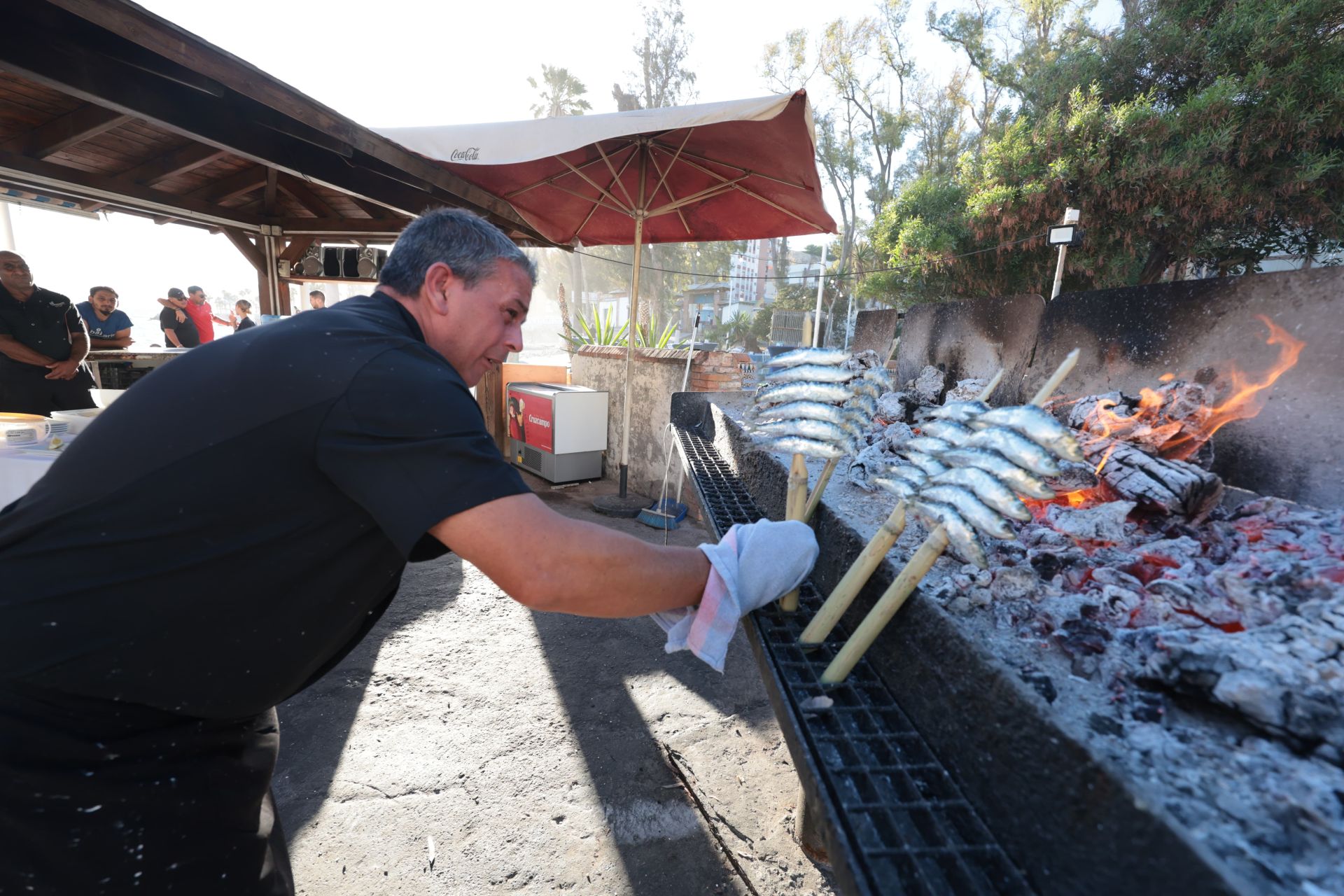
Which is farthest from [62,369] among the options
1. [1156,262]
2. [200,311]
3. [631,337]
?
[1156,262]

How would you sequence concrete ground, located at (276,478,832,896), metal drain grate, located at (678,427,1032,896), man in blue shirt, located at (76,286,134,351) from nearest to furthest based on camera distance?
metal drain grate, located at (678,427,1032,896) → concrete ground, located at (276,478,832,896) → man in blue shirt, located at (76,286,134,351)

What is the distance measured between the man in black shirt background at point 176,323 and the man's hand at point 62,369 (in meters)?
4.41

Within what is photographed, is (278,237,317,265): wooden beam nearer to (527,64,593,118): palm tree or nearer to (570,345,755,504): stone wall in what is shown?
(570,345,755,504): stone wall

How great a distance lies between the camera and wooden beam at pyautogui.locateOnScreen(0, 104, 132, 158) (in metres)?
4.55

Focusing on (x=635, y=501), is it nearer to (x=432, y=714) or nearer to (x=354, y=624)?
(x=432, y=714)

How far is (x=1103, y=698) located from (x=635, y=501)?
5899 millimetres

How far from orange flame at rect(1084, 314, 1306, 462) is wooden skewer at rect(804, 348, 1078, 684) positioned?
1.17 metres

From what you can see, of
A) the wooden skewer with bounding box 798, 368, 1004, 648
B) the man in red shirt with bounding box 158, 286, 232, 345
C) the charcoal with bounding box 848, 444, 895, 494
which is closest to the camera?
the wooden skewer with bounding box 798, 368, 1004, 648

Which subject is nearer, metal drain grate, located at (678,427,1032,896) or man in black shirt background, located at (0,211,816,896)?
metal drain grate, located at (678,427,1032,896)

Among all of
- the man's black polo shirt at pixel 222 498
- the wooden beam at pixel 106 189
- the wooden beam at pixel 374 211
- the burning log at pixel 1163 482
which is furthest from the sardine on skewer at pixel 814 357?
the wooden beam at pixel 374 211

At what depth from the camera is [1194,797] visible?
0.82 metres

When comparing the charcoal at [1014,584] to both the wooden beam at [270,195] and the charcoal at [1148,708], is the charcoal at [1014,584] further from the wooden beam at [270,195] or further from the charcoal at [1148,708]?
the wooden beam at [270,195]

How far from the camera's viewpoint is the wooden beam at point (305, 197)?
7161 mm

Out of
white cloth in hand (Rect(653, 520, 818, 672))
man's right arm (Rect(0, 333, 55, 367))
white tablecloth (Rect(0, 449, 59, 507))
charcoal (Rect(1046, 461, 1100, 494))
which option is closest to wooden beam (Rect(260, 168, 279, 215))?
man's right arm (Rect(0, 333, 55, 367))
